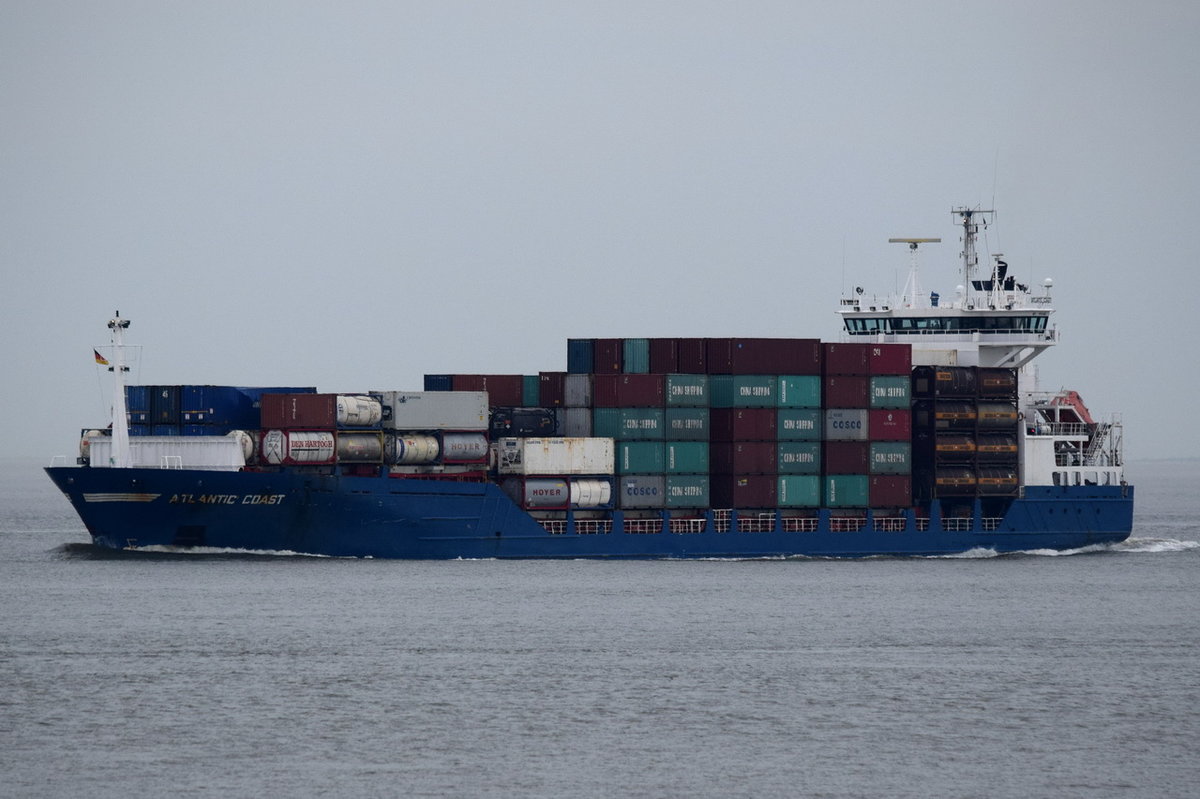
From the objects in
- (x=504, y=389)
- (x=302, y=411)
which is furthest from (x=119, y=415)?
(x=504, y=389)

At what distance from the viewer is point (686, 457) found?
64.1 metres

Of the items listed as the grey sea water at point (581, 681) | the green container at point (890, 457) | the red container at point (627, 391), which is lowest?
the grey sea water at point (581, 681)

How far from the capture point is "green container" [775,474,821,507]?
65.4 meters

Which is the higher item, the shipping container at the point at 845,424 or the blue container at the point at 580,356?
the blue container at the point at 580,356

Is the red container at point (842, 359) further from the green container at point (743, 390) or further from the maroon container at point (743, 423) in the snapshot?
the maroon container at point (743, 423)

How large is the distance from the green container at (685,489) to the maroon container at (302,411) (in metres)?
13.3

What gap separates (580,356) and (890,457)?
1288 centimetres

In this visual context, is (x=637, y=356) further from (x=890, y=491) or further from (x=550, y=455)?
(x=890, y=491)

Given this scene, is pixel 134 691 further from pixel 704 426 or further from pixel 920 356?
pixel 920 356

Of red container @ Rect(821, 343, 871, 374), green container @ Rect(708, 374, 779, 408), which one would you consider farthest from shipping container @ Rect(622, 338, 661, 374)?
red container @ Rect(821, 343, 871, 374)

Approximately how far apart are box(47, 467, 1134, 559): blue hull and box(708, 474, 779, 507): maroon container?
2.79 feet

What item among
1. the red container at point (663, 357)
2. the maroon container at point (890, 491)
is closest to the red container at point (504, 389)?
the red container at point (663, 357)

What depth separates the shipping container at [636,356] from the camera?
212 ft

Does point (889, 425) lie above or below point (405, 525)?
above
